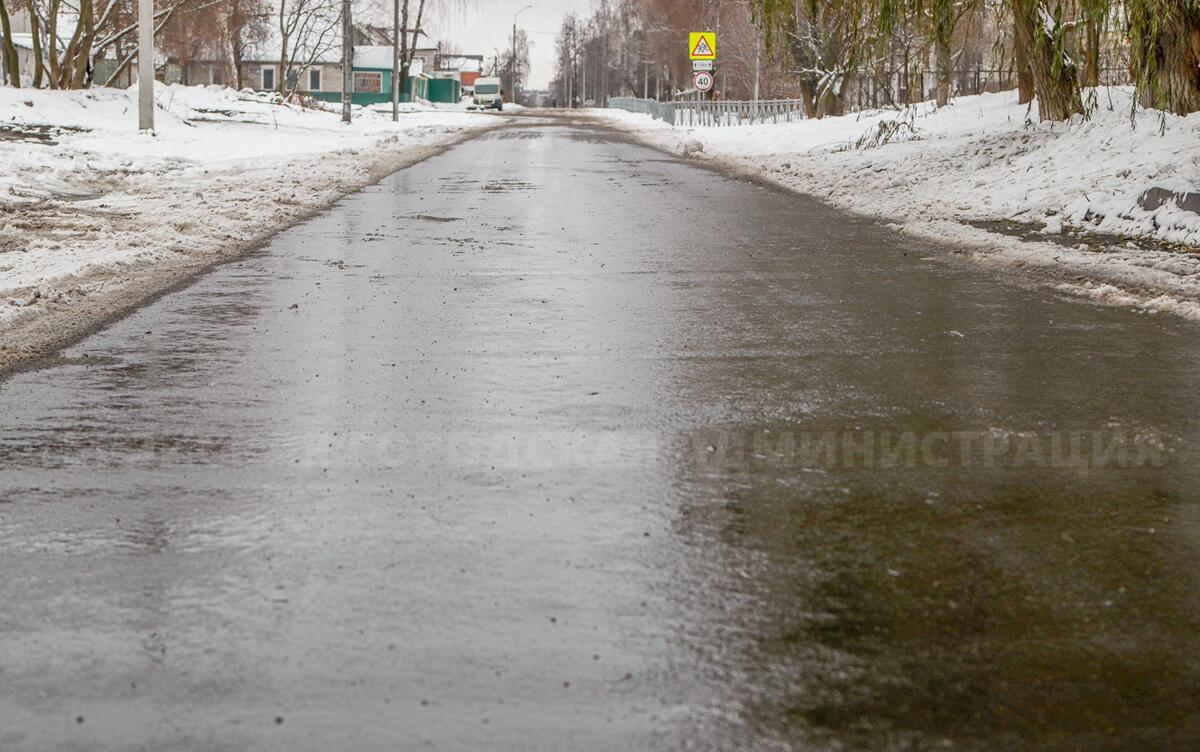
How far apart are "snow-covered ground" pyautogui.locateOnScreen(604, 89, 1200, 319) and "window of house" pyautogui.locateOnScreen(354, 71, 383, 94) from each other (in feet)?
322

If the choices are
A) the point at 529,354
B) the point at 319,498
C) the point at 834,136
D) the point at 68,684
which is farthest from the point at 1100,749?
the point at 834,136

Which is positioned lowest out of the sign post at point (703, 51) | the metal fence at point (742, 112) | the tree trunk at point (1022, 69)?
the tree trunk at point (1022, 69)

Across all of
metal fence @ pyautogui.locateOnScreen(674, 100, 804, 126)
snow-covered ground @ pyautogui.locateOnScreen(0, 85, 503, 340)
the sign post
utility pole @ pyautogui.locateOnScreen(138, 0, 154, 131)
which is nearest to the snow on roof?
metal fence @ pyautogui.locateOnScreen(674, 100, 804, 126)

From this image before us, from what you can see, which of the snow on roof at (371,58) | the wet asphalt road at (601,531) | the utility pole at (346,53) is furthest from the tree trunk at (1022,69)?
the snow on roof at (371,58)

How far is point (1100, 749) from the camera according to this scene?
313cm

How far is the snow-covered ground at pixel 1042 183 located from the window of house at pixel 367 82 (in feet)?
322

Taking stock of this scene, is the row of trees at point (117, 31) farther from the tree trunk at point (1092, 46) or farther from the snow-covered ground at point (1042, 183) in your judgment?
the tree trunk at point (1092, 46)

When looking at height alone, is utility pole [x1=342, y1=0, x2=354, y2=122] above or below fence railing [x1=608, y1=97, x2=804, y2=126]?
above

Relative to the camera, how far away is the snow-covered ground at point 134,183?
11070 millimetres

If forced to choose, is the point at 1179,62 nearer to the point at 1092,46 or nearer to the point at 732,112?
the point at 1092,46

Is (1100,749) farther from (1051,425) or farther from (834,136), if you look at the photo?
(834,136)

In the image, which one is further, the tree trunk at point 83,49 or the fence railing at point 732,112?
the fence railing at point 732,112

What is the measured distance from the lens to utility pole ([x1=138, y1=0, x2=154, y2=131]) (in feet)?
98.2

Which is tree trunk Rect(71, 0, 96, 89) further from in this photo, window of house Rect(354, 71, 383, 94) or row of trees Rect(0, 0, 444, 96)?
window of house Rect(354, 71, 383, 94)
